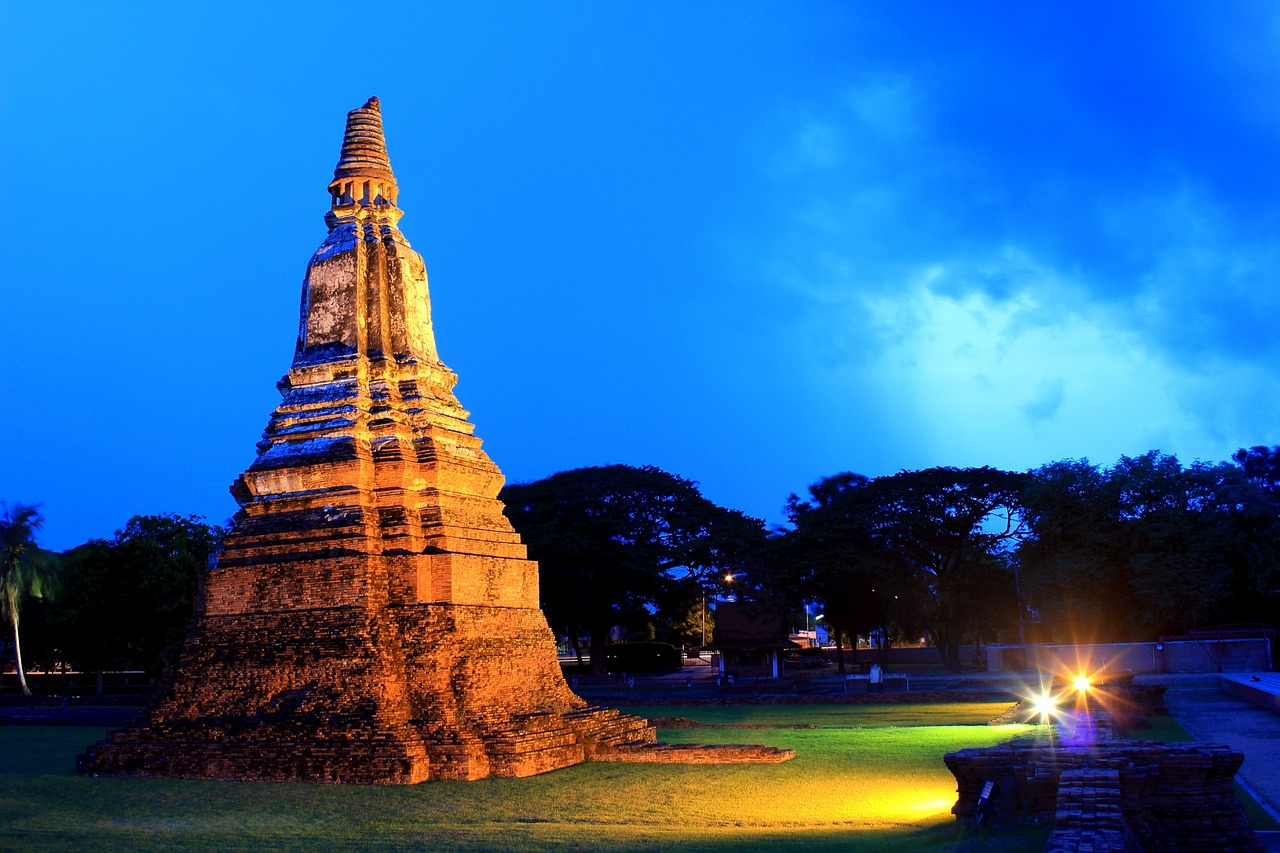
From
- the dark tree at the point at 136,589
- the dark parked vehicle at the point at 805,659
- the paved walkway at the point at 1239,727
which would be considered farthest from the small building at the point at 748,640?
the dark tree at the point at 136,589

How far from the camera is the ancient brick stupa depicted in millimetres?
13992

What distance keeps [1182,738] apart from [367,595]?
11.6m

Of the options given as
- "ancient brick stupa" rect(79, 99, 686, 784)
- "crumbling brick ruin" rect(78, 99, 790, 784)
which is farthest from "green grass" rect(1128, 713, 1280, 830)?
"ancient brick stupa" rect(79, 99, 686, 784)

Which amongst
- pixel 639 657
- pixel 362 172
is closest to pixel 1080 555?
pixel 639 657

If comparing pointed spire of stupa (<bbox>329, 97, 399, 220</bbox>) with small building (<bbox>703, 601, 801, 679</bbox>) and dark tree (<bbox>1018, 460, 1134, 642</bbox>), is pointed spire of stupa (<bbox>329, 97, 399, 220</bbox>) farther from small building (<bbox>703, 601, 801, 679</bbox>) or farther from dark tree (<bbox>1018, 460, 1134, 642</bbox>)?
dark tree (<bbox>1018, 460, 1134, 642</bbox>)

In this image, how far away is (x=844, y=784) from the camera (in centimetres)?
Result: 1269

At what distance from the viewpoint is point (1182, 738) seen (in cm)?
1641

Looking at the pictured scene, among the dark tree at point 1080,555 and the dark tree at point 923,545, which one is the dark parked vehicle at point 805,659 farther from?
the dark tree at point 1080,555

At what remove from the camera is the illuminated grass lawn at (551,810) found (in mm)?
9227

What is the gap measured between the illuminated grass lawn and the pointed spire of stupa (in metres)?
9.24

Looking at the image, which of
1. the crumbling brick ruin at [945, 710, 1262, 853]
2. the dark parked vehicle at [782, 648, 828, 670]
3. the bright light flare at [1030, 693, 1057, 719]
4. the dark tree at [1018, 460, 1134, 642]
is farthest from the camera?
the dark parked vehicle at [782, 648, 828, 670]

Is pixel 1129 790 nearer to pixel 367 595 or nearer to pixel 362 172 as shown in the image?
pixel 367 595

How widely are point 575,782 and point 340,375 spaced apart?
7.13 meters

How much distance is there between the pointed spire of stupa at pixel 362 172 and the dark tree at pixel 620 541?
2551 centimetres
